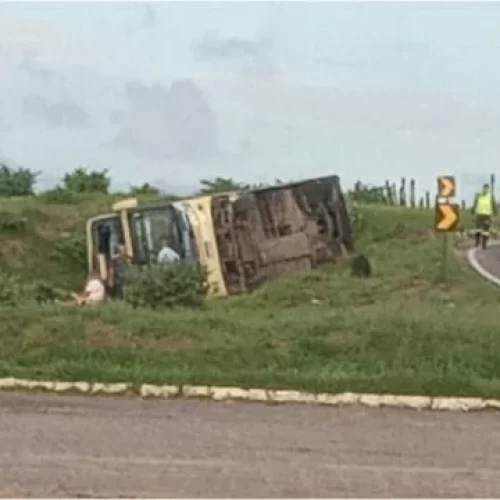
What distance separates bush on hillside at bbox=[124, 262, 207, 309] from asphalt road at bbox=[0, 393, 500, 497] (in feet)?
22.4

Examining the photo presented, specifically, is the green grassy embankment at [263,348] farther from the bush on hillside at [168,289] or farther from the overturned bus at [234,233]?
the overturned bus at [234,233]

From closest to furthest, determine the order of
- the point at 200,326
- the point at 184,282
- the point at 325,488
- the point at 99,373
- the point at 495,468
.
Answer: the point at 325,488 < the point at 495,468 < the point at 99,373 < the point at 200,326 < the point at 184,282

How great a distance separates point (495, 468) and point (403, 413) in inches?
122

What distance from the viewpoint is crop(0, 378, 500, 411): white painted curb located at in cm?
1412

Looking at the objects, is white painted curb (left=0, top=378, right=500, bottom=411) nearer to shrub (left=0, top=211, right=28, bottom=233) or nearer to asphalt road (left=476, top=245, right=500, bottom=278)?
asphalt road (left=476, top=245, right=500, bottom=278)

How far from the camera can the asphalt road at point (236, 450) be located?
960 centimetres

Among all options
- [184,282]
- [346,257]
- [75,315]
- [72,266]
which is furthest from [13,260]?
[75,315]

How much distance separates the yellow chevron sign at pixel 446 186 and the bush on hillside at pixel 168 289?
4.10 meters

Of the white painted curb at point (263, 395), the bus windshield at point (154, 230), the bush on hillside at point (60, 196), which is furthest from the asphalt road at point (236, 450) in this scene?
the bush on hillside at point (60, 196)

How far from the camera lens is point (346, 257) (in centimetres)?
3309

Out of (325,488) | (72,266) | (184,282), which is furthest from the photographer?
(72,266)

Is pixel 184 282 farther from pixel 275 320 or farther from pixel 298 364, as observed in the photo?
pixel 298 364

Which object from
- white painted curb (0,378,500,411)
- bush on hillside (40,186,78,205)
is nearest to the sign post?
white painted curb (0,378,500,411)

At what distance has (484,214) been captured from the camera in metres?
34.0
